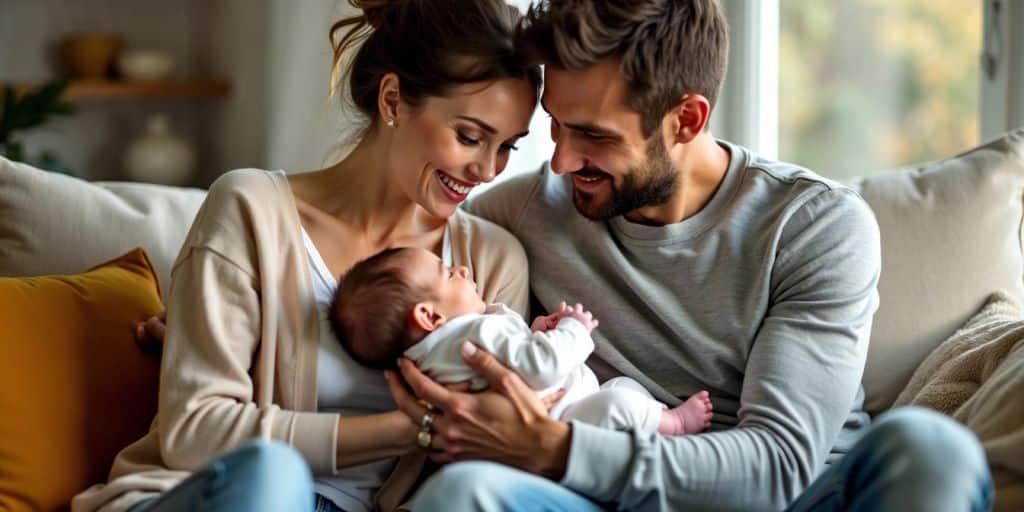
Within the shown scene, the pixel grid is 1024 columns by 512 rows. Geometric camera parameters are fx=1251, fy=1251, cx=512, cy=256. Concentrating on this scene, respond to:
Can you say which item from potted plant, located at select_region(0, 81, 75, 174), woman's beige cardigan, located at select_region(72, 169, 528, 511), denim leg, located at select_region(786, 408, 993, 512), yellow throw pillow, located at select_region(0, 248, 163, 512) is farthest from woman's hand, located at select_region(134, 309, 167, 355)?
potted plant, located at select_region(0, 81, 75, 174)

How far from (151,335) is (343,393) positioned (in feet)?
1.20

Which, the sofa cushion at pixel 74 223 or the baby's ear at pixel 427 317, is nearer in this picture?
the baby's ear at pixel 427 317

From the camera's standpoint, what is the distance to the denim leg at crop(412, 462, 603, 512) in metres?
1.59

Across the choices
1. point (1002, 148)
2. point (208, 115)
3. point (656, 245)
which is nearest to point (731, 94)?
point (1002, 148)

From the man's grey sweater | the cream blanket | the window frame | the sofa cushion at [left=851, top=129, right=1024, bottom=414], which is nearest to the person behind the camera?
the cream blanket

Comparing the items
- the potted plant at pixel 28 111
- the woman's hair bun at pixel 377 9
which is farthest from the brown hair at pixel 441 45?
the potted plant at pixel 28 111

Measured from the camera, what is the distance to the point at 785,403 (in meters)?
1.84

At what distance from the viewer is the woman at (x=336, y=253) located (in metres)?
1.85

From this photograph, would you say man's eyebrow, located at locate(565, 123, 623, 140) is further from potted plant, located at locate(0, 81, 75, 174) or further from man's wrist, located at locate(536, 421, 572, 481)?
potted plant, located at locate(0, 81, 75, 174)

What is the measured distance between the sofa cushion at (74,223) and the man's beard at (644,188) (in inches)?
31.1

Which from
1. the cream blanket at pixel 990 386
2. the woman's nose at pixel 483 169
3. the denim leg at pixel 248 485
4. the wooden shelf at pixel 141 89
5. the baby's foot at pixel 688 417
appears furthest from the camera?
the wooden shelf at pixel 141 89

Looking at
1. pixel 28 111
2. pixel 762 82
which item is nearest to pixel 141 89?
pixel 28 111

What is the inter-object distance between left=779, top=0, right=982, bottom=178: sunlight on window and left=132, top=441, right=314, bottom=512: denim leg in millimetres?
2862

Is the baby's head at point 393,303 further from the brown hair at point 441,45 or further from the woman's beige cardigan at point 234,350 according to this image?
the brown hair at point 441,45
